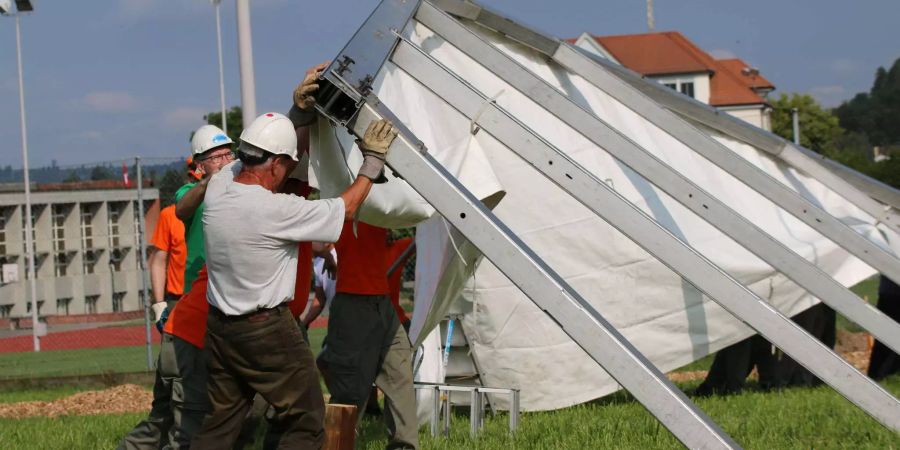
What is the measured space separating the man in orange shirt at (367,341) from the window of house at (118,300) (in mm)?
23691

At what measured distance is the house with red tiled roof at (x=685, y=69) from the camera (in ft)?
258

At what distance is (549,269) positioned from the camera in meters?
4.86

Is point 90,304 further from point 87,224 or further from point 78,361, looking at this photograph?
point 78,361

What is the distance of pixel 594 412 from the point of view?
9141 millimetres

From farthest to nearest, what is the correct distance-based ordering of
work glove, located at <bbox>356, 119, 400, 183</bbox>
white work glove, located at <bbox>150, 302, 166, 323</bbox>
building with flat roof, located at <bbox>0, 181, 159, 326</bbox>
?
building with flat roof, located at <bbox>0, 181, 159, 326</bbox> → white work glove, located at <bbox>150, 302, 166, 323</bbox> → work glove, located at <bbox>356, 119, 400, 183</bbox>

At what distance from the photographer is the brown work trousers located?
535 cm

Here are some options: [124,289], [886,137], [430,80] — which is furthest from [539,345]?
[886,137]

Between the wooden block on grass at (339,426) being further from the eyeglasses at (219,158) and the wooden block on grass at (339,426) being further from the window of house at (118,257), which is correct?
the window of house at (118,257)

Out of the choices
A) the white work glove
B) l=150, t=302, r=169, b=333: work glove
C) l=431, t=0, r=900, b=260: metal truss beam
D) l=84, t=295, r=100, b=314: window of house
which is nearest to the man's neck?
l=150, t=302, r=169, b=333: work glove

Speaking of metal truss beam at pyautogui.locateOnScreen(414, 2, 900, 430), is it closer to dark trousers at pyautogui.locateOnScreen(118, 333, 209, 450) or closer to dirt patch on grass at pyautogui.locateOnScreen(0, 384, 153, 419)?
dark trousers at pyautogui.locateOnScreen(118, 333, 209, 450)

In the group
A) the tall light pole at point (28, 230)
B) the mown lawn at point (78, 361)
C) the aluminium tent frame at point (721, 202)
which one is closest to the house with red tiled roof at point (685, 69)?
the tall light pole at point (28, 230)

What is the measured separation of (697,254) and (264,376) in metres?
1.95

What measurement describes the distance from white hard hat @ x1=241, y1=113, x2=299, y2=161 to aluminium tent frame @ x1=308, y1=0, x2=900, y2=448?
19 centimetres

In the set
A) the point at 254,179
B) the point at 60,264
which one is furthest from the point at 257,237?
the point at 60,264
